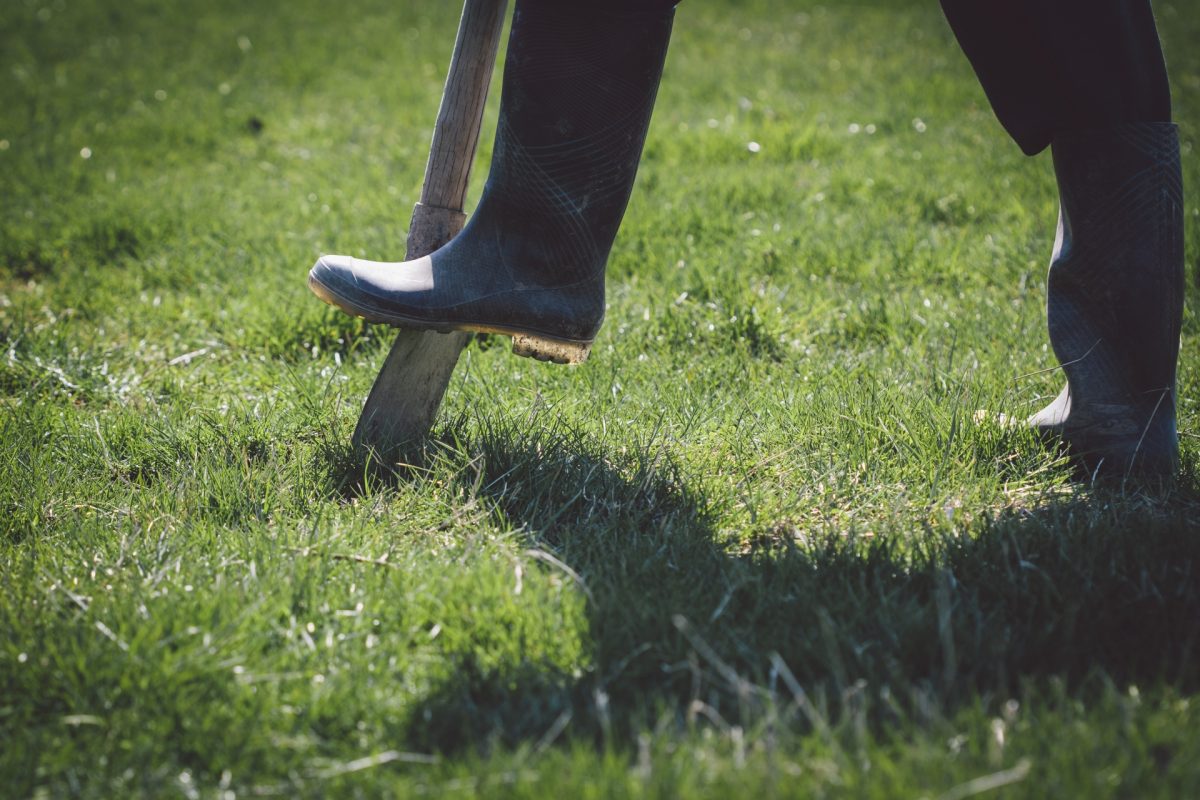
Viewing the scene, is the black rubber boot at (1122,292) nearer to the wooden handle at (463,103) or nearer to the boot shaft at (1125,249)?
the boot shaft at (1125,249)

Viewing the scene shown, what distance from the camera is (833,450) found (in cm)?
237

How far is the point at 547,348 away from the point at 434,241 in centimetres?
42

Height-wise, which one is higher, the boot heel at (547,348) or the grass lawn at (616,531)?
the boot heel at (547,348)

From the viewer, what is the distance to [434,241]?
2389 millimetres

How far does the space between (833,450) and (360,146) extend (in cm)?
430

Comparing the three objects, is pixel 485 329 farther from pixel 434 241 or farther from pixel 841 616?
pixel 841 616

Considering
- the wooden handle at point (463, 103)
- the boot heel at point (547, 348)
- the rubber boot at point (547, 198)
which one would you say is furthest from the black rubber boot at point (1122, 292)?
the wooden handle at point (463, 103)

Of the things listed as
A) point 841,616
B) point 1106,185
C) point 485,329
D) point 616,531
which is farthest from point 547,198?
point 1106,185

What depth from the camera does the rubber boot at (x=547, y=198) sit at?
6.88 ft

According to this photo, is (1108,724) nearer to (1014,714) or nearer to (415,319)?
(1014,714)

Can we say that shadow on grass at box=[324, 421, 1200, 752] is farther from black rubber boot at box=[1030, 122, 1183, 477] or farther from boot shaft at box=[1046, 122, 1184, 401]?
boot shaft at box=[1046, 122, 1184, 401]

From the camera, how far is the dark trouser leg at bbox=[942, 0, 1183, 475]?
2.07m

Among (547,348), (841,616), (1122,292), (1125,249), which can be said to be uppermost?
(1125,249)

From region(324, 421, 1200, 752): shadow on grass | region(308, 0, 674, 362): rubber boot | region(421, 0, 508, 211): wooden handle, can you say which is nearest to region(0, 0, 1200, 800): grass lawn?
region(324, 421, 1200, 752): shadow on grass
